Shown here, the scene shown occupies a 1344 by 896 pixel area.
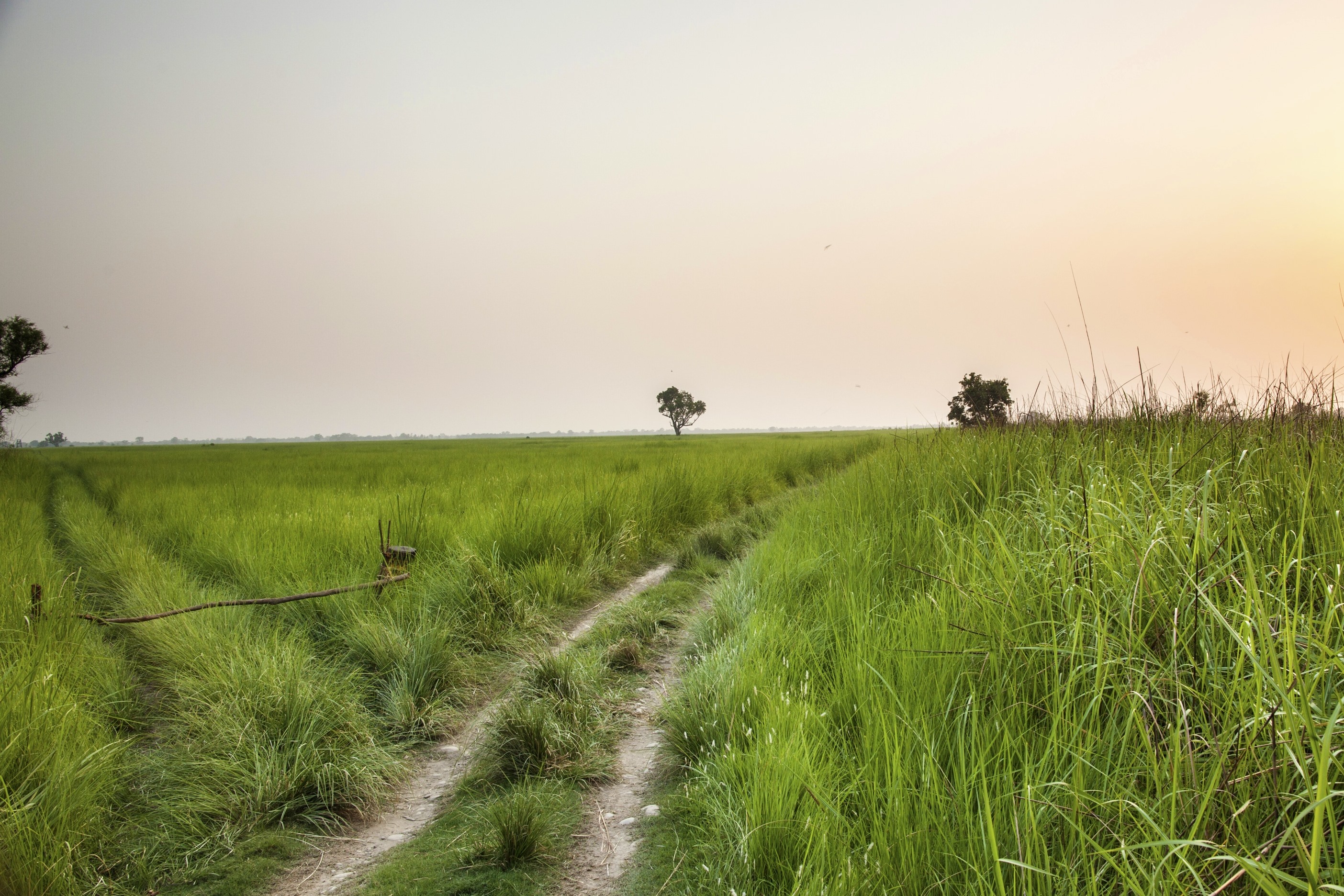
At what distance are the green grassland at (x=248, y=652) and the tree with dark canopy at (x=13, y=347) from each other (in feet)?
110

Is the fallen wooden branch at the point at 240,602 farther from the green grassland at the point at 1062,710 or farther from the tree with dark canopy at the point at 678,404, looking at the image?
the tree with dark canopy at the point at 678,404

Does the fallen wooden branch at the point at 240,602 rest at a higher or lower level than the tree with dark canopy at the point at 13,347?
lower

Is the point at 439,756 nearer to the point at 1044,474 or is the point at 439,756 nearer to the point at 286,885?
the point at 286,885

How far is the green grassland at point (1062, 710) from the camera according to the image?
167 centimetres

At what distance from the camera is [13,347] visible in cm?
3372

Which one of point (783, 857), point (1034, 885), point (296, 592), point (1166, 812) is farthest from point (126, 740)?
point (1166, 812)

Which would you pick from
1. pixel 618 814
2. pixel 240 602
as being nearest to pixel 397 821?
pixel 618 814

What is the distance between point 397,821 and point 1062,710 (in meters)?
3.15

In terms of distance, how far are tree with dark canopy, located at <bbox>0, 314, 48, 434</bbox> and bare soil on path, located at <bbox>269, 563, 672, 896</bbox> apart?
45.1 metres

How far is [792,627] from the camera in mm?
4352

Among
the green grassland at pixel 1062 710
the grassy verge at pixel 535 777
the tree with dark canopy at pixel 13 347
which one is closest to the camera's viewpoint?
the green grassland at pixel 1062 710

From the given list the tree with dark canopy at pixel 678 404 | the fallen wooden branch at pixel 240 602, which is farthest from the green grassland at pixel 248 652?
the tree with dark canopy at pixel 678 404

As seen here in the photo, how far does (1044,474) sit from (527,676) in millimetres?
4157

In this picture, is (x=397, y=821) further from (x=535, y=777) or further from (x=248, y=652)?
(x=248, y=652)
